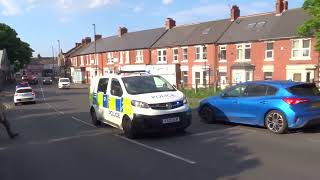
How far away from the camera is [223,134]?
1120 centimetres

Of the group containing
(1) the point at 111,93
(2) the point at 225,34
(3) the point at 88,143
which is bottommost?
(3) the point at 88,143

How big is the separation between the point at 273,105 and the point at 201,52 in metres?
34.8

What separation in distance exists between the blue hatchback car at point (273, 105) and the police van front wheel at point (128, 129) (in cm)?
329

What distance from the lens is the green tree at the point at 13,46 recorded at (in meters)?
83.8

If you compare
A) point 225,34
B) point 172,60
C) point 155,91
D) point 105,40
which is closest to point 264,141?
point 155,91

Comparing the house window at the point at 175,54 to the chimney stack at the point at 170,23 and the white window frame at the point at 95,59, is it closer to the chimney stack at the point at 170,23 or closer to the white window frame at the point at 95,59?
the chimney stack at the point at 170,23

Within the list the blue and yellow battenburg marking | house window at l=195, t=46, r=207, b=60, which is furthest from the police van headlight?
house window at l=195, t=46, r=207, b=60

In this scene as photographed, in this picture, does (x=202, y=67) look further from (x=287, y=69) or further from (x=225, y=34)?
(x=287, y=69)

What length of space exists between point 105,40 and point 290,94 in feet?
212

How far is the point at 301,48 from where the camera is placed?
3516 cm

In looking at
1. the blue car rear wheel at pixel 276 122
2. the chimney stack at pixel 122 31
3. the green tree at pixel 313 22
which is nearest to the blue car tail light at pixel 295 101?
the blue car rear wheel at pixel 276 122

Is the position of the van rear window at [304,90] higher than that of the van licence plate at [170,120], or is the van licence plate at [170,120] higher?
the van rear window at [304,90]

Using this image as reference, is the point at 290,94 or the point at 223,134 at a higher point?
the point at 290,94

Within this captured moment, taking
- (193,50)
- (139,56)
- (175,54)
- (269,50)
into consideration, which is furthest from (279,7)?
(139,56)
